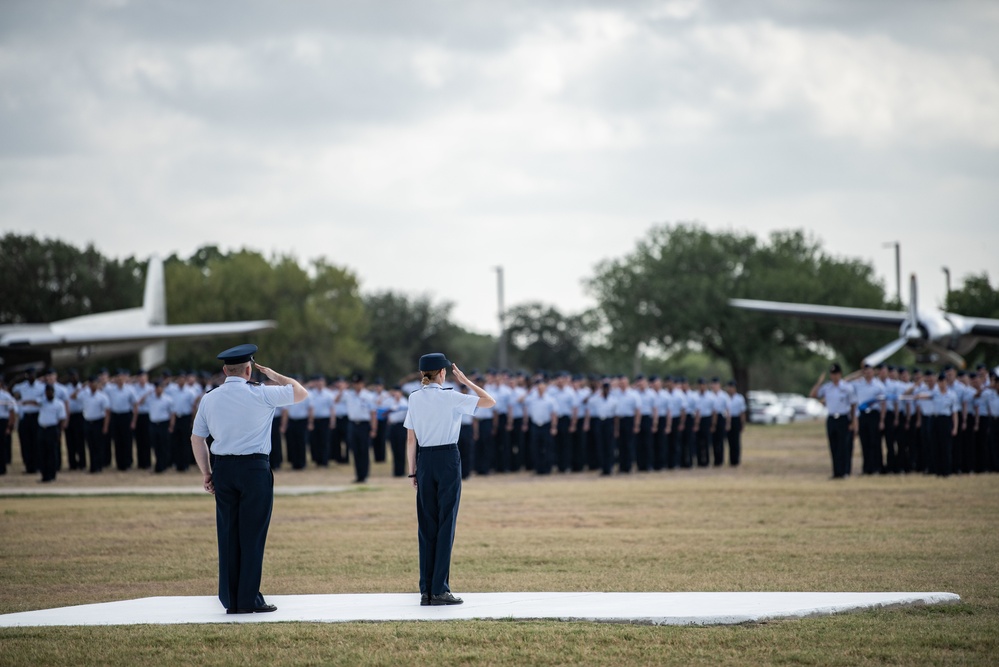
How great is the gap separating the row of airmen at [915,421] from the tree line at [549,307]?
75.2 ft

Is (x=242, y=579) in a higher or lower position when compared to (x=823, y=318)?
lower

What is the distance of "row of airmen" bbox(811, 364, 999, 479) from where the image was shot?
62.4 ft

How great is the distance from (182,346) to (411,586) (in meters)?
47.7

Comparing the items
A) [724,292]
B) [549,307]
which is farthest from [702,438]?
[549,307]

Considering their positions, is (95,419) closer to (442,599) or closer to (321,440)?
(321,440)

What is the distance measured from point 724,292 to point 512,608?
42037 mm

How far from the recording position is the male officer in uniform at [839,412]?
18.8 metres

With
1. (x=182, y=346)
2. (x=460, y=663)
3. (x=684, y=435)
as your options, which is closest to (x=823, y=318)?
(x=684, y=435)

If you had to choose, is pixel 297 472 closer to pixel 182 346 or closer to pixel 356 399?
pixel 356 399

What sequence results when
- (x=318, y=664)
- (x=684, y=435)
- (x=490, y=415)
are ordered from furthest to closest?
(x=684, y=435) → (x=490, y=415) → (x=318, y=664)

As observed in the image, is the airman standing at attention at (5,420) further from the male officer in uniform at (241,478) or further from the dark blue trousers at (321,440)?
the male officer in uniform at (241,478)

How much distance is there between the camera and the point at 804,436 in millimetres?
37062

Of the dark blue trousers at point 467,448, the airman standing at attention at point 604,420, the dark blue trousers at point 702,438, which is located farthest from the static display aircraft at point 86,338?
the dark blue trousers at point 702,438

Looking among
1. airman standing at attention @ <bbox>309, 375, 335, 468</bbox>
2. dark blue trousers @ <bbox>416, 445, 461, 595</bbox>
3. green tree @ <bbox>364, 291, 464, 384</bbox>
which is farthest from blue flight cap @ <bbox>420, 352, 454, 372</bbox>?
green tree @ <bbox>364, 291, 464, 384</bbox>
